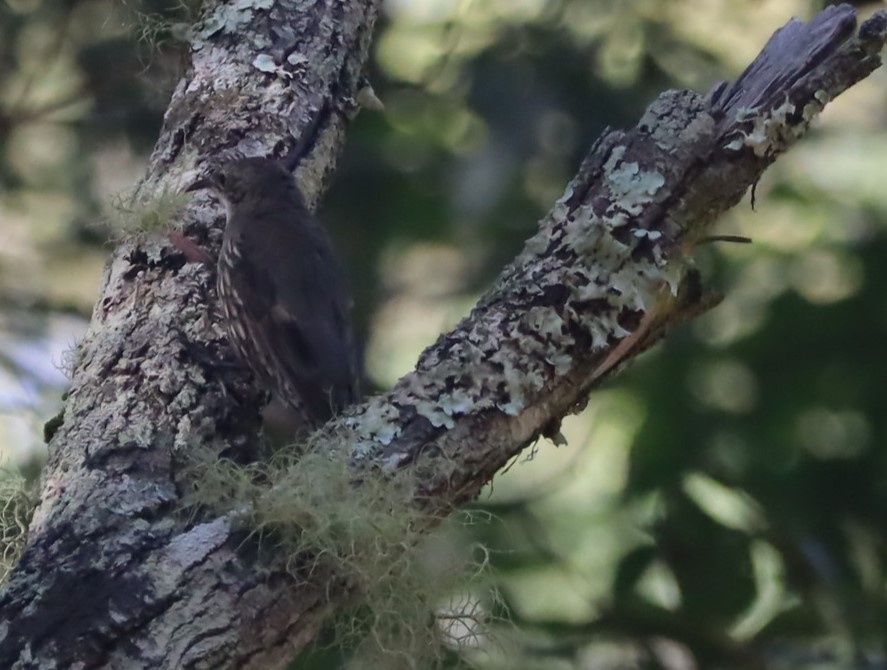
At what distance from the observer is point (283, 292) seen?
2.66 m

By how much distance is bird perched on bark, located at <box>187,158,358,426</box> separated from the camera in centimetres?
241

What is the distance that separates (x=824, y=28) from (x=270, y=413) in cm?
116

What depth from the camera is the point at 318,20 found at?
9.03ft

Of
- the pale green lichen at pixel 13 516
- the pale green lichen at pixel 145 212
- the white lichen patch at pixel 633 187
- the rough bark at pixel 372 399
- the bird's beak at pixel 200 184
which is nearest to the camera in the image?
the rough bark at pixel 372 399

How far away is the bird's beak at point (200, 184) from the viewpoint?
2.53 m

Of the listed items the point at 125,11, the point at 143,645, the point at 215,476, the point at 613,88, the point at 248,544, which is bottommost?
the point at 143,645

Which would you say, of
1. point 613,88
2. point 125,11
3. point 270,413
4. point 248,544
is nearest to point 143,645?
point 248,544

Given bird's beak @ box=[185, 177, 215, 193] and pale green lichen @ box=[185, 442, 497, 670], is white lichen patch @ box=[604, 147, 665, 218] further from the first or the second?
bird's beak @ box=[185, 177, 215, 193]

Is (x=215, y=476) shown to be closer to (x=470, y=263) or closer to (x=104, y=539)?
(x=104, y=539)

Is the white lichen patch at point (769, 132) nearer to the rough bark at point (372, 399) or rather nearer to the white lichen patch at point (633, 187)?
the rough bark at point (372, 399)

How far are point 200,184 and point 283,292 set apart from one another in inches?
10.6

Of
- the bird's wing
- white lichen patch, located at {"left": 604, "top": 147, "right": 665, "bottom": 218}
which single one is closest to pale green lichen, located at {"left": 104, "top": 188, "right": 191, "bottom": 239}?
the bird's wing

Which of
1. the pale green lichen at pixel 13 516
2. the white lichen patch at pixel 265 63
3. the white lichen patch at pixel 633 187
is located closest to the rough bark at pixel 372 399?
the white lichen patch at pixel 633 187

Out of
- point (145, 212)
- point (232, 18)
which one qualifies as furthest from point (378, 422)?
point (232, 18)
